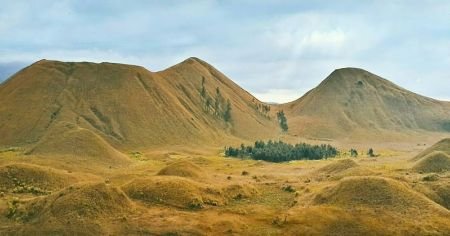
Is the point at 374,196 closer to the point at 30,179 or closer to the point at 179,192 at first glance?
the point at 179,192

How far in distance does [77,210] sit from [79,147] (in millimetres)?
73822

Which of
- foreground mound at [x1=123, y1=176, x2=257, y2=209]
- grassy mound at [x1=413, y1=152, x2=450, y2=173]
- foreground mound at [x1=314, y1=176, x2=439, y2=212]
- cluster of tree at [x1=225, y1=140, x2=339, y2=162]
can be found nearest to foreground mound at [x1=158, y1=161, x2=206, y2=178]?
foreground mound at [x1=123, y1=176, x2=257, y2=209]

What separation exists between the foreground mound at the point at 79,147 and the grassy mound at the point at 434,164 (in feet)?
251

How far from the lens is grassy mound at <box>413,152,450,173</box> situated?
4205 inches

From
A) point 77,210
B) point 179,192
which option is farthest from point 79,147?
point 77,210

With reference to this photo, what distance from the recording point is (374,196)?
71.3 meters

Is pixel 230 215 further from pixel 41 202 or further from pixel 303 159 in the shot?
pixel 303 159

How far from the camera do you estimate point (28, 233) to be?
64250 mm

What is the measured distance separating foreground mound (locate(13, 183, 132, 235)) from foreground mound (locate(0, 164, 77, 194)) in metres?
14.1

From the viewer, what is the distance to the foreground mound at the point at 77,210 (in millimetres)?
64000

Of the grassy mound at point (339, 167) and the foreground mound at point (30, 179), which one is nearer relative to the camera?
the foreground mound at point (30, 179)

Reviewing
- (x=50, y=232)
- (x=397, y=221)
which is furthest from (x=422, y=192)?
(x=50, y=232)

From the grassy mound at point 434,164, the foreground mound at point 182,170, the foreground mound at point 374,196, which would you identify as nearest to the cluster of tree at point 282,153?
the grassy mound at point 434,164

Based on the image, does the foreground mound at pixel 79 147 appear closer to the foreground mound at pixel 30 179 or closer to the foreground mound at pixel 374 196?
the foreground mound at pixel 30 179
